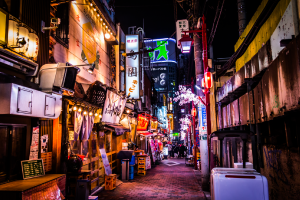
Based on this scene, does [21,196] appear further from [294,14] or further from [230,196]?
[294,14]

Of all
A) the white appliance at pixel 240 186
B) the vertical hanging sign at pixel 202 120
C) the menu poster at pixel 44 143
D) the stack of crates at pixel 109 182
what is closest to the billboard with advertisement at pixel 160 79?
the vertical hanging sign at pixel 202 120

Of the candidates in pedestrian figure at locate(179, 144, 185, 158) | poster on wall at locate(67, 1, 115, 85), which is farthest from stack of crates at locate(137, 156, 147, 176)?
pedestrian figure at locate(179, 144, 185, 158)

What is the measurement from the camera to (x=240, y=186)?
580 cm

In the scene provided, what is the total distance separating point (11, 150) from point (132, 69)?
11374mm

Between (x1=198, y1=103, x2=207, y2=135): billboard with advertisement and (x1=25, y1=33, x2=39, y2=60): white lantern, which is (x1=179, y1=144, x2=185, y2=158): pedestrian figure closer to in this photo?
(x1=198, y1=103, x2=207, y2=135): billboard with advertisement

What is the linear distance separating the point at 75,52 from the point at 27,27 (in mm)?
4132

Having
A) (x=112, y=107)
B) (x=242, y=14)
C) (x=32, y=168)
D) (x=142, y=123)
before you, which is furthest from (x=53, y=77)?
(x=142, y=123)

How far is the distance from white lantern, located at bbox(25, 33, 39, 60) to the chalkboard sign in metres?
3.39

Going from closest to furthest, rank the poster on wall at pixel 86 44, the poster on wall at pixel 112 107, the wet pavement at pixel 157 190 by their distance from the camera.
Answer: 1. the poster on wall at pixel 86 44
2. the wet pavement at pixel 157 190
3. the poster on wall at pixel 112 107

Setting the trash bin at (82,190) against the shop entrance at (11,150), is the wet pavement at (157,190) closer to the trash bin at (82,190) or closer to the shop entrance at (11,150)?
the trash bin at (82,190)

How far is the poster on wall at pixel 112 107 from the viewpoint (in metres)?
12.4

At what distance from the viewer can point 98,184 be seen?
512 inches

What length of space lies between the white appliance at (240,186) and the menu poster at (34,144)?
19.5 feet

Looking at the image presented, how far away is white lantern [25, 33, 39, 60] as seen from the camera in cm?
690
